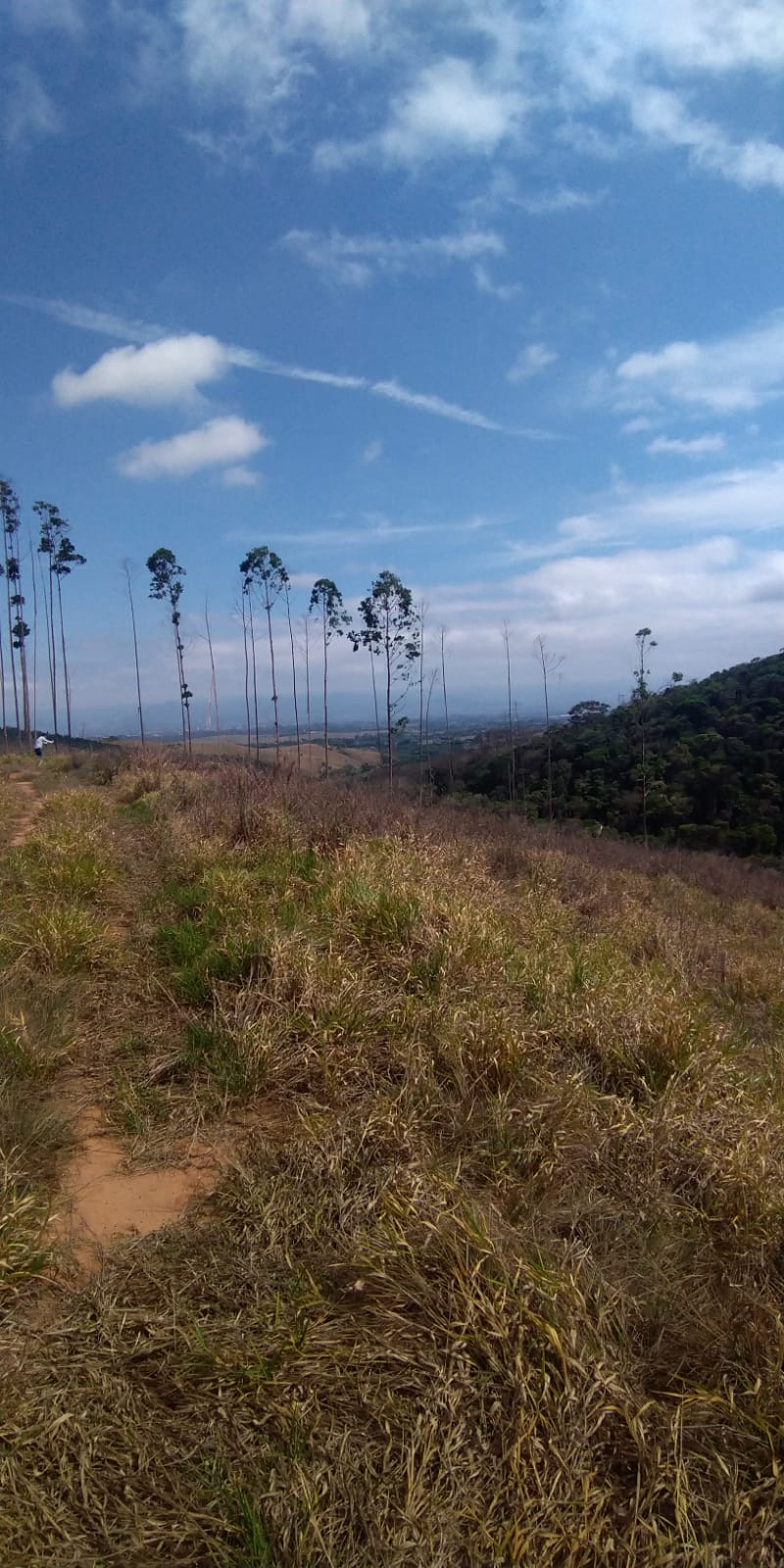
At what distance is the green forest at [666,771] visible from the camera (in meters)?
29.6

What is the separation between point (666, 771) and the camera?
109 ft

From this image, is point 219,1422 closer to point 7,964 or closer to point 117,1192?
point 117,1192

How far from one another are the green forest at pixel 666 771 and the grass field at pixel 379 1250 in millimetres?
23979

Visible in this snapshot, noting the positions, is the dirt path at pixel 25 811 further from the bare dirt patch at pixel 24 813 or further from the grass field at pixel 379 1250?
the grass field at pixel 379 1250

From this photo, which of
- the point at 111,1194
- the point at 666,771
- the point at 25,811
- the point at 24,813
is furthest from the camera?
the point at 666,771

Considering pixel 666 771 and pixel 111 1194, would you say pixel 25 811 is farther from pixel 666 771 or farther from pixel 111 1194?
pixel 666 771

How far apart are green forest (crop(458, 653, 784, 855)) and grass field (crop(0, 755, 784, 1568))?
78.7 feet

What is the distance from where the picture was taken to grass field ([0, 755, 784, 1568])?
5.33 feet

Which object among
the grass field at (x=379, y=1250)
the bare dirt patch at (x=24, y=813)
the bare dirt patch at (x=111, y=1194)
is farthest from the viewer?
the bare dirt patch at (x=24, y=813)

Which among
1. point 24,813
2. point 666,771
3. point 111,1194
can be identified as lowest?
point 666,771

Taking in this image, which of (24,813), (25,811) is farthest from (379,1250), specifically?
(25,811)

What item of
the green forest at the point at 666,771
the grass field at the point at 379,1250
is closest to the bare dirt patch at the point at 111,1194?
the grass field at the point at 379,1250

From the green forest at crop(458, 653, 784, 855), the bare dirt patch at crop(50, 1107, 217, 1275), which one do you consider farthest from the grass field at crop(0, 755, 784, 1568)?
the green forest at crop(458, 653, 784, 855)

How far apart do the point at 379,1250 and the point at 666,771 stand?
109 feet
